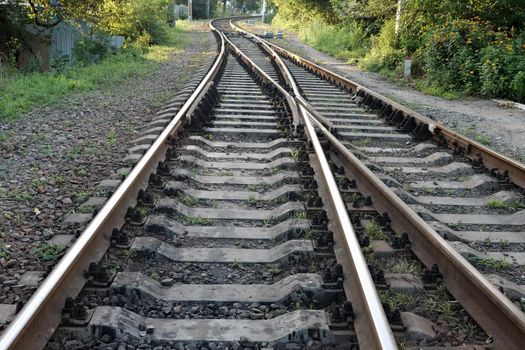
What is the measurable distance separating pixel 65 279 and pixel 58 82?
9.01 metres

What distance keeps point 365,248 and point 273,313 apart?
963 millimetres

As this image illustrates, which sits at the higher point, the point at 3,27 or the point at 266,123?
the point at 3,27

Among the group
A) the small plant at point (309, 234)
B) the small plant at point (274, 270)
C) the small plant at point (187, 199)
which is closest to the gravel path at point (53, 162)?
the small plant at point (187, 199)

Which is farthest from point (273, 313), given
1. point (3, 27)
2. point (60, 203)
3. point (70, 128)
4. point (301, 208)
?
point (3, 27)

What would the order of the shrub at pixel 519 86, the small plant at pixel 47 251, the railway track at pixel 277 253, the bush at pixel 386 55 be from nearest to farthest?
the railway track at pixel 277 253 → the small plant at pixel 47 251 → the shrub at pixel 519 86 → the bush at pixel 386 55

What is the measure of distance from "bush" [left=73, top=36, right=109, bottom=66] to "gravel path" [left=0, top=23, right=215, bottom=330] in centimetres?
599

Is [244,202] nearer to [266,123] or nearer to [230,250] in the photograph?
[230,250]

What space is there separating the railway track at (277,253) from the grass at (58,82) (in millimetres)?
3388

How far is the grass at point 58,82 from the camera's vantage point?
8878mm

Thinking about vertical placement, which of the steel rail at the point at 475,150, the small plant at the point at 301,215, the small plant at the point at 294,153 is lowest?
the small plant at the point at 301,215

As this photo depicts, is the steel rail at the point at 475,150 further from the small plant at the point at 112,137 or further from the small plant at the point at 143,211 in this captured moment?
the small plant at the point at 143,211

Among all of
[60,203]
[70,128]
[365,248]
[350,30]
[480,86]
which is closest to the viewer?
[365,248]

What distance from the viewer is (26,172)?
217 inches

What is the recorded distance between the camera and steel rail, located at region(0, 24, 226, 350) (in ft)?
8.01
